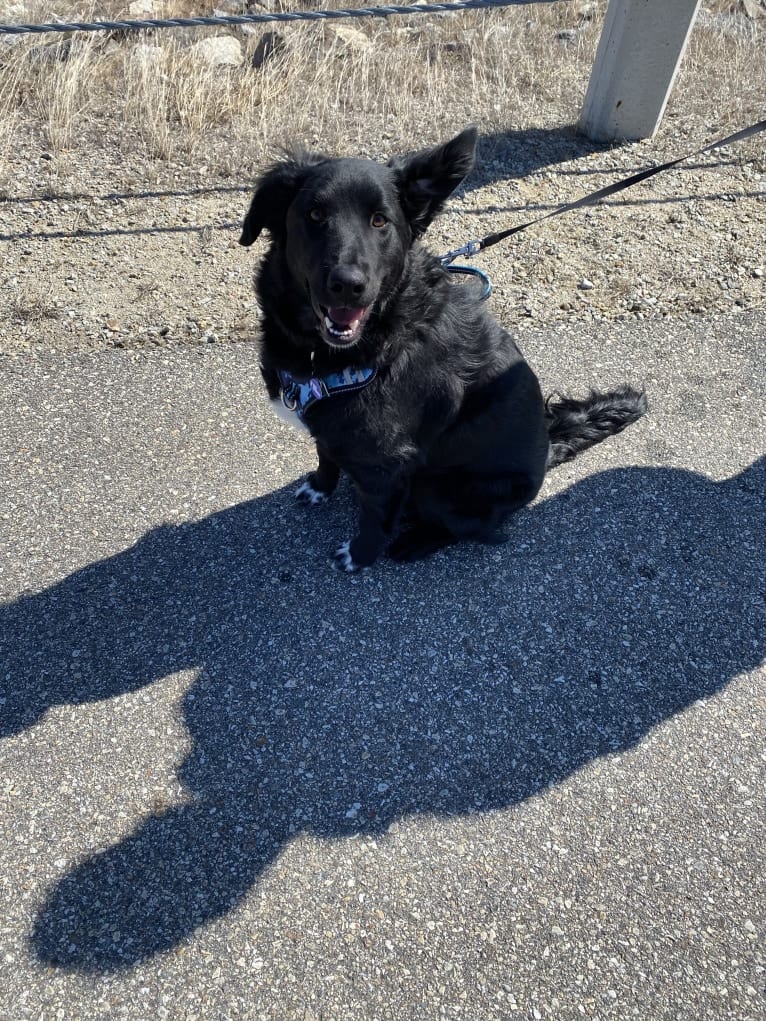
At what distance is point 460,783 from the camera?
251cm

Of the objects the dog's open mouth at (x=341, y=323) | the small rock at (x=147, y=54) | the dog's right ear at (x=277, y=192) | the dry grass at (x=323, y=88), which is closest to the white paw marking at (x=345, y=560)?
the dog's open mouth at (x=341, y=323)

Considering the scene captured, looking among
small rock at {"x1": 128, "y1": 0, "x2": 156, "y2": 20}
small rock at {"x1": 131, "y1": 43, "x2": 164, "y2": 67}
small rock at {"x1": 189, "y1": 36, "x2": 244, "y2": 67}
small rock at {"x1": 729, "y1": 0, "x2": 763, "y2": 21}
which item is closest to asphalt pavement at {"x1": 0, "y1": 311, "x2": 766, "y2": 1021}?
small rock at {"x1": 131, "y1": 43, "x2": 164, "y2": 67}

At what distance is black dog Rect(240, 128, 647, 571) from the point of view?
7.96ft

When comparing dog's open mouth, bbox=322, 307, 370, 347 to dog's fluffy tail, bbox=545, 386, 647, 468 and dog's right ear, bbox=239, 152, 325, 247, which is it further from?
dog's fluffy tail, bbox=545, 386, 647, 468

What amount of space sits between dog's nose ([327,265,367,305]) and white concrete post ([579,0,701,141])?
404cm

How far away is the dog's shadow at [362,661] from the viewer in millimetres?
2314

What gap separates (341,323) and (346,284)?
15cm

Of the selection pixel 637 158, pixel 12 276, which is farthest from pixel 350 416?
pixel 637 158

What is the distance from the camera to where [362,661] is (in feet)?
9.32

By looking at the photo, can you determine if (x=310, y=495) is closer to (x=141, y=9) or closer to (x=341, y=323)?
(x=341, y=323)

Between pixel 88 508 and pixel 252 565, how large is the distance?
2.83ft

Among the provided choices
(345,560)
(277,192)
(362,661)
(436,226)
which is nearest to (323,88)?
(436,226)

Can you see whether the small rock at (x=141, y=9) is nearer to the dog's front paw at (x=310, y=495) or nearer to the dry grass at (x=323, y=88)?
the dry grass at (x=323, y=88)

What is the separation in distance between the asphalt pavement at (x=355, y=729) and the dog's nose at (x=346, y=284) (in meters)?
1.28
